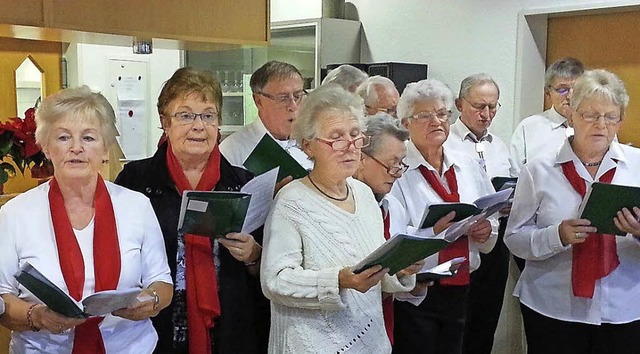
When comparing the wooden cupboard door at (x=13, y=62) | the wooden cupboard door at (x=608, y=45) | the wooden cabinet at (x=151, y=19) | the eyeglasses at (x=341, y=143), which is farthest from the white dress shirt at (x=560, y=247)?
the wooden cupboard door at (x=13, y=62)

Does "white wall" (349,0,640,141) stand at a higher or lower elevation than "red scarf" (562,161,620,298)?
higher

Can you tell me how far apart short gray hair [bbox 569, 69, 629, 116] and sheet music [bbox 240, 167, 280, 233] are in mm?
1157

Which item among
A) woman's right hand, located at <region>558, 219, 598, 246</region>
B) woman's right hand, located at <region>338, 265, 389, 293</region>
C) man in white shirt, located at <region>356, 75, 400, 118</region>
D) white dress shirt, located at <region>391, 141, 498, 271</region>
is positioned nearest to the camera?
woman's right hand, located at <region>338, 265, 389, 293</region>

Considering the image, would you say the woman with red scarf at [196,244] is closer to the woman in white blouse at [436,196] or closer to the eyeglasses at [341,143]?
the eyeglasses at [341,143]

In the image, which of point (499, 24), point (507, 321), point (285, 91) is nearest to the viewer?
point (285, 91)

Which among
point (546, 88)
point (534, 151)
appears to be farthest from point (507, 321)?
point (546, 88)

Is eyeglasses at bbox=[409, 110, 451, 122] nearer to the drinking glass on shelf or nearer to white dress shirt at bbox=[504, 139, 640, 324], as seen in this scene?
white dress shirt at bbox=[504, 139, 640, 324]

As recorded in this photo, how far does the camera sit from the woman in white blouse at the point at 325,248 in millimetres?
1860

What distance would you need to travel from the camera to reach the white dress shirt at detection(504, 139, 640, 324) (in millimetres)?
2492

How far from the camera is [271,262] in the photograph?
190 cm

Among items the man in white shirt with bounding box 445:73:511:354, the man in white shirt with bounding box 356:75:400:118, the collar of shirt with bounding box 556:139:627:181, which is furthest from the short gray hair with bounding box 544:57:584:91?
the collar of shirt with bounding box 556:139:627:181

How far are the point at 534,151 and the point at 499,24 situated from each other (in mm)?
1144

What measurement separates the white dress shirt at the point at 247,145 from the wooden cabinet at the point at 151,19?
1.28 feet

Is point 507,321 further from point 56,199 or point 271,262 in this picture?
point 56,199
